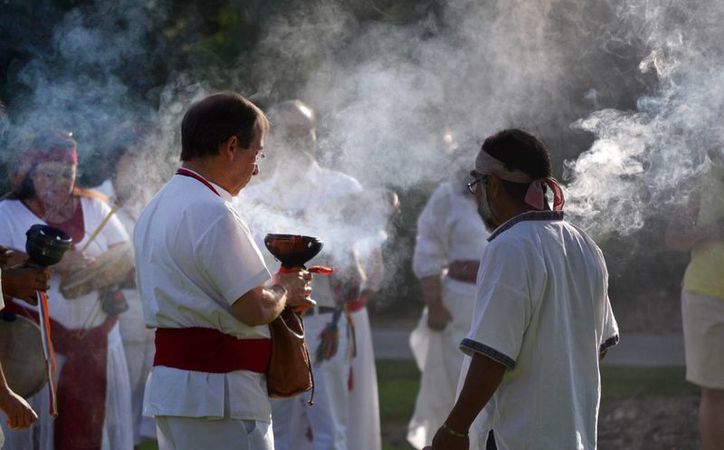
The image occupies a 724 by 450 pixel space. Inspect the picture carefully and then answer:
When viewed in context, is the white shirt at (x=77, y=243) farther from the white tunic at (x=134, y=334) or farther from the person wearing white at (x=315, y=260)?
the person wearing white at (x=315, y=260)

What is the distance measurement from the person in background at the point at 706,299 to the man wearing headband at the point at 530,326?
101 inches

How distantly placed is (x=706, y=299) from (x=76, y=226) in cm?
353

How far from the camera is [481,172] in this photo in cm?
418

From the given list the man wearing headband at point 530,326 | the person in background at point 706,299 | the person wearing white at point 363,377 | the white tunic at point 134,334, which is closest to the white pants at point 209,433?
the man wearing headband at point 530,326

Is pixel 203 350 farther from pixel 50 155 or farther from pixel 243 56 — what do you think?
pixel 243 56

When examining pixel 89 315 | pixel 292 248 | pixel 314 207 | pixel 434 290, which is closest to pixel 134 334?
pixel 89 315

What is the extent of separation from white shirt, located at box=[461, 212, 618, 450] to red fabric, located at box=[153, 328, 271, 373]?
2.63 ft

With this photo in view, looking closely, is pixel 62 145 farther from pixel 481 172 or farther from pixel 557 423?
pixel 557 423

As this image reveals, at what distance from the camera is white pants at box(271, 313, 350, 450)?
6.91 metres

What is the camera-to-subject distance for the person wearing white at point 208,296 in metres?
4.02

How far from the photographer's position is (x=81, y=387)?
6578mm

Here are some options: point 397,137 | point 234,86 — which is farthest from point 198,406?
point 234,86

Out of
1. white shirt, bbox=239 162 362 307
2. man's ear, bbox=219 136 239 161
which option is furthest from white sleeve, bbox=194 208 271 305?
white shirt, bbox=239 162 362 307

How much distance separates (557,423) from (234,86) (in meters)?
5.15
